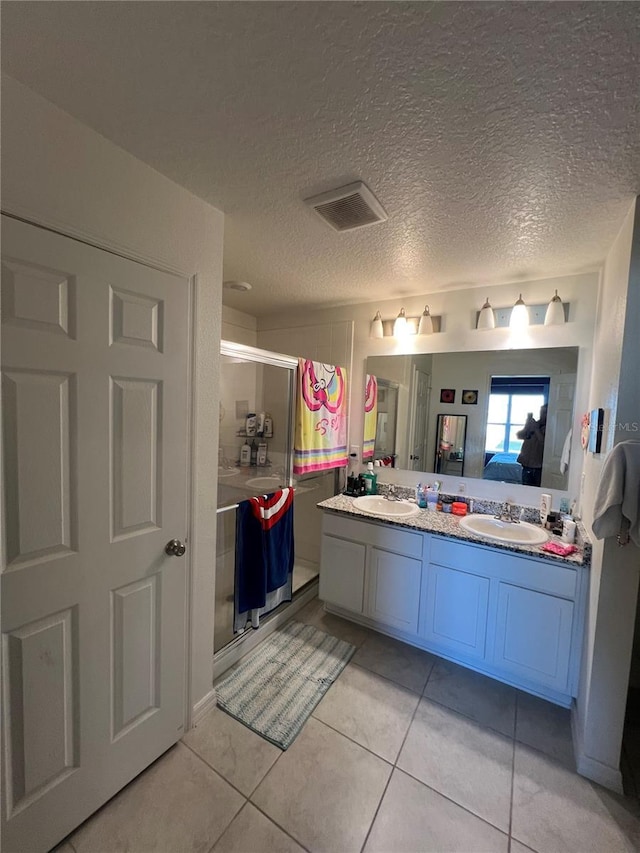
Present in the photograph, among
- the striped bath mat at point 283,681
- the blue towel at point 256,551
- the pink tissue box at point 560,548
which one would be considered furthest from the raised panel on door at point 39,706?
the pink tissue box at point 560,548

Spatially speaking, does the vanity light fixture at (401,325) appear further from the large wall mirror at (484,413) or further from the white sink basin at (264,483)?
the white sink basin at (264,483)

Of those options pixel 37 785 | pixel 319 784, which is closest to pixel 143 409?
pixel 37 785

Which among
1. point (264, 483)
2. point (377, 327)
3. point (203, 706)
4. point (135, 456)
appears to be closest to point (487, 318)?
point (377, 327)

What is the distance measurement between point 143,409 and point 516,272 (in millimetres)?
2192

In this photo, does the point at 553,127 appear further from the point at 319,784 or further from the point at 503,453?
the point at 319,784

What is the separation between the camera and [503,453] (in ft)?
7.37

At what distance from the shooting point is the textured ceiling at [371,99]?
74 cm

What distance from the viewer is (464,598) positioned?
6.22 ft

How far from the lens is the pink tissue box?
168 centimetres

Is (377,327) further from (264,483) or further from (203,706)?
(203,706)

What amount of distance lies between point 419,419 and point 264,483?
1.25 metres

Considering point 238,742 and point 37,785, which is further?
point 238,742

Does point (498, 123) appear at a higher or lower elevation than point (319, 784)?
higher

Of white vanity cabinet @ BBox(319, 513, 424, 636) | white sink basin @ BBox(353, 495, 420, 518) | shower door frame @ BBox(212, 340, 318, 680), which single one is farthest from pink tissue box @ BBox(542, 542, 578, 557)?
shower door frame @ BBox(212, 340, 318, 680)
